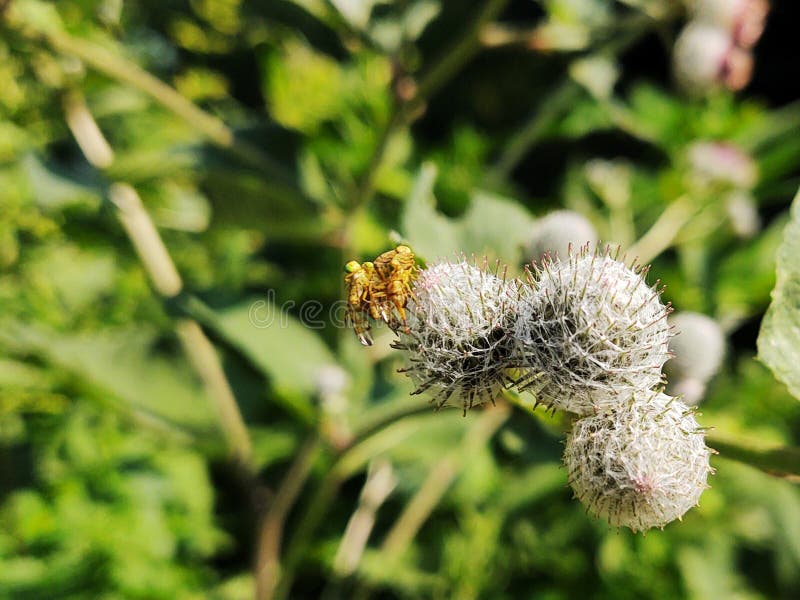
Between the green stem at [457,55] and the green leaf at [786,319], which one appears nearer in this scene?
the green leaf at [786,319]

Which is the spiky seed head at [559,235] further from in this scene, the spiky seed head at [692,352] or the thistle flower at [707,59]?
the thistle flower at [707,59]

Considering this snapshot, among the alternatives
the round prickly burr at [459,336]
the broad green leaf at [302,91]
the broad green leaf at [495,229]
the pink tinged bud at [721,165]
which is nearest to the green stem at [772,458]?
the round prickly burr at [459,336]

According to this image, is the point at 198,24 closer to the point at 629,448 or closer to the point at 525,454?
the point at 525,454

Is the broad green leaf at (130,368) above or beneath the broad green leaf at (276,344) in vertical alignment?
beneath

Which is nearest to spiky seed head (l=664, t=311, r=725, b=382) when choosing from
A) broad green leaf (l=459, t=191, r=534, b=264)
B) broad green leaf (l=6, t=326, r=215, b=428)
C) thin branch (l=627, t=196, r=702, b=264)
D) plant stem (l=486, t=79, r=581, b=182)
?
broad green leaf (l=459, t=191, r=534, b=264)

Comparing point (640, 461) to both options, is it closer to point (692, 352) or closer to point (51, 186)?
point (692, 352)

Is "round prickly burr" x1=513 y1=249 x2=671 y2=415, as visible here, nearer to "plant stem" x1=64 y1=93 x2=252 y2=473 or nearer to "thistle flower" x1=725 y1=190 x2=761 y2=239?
"plant stem" x1=64 y1=93 x2=252 y2=473

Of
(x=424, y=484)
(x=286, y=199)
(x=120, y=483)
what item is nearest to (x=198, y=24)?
(x=286, y=199)

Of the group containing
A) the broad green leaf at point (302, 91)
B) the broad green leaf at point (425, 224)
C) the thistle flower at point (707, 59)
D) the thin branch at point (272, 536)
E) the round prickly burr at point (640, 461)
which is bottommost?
the thin branch at point (272, 536)
